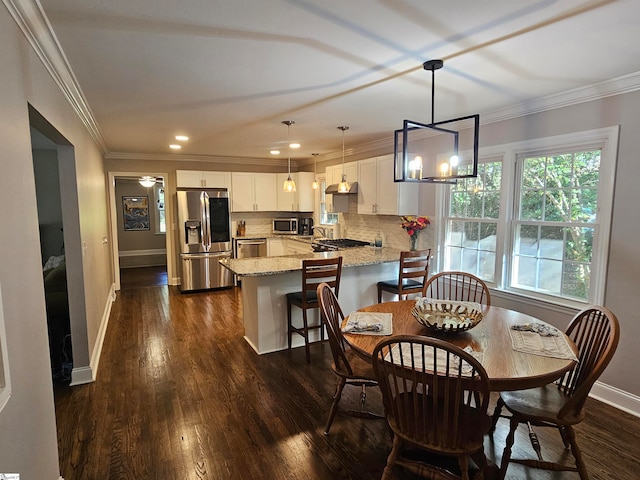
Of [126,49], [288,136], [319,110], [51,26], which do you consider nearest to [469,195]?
[319,110]

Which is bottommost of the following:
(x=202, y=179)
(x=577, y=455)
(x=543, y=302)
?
(x=577, y=455)

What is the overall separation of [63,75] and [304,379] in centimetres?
289

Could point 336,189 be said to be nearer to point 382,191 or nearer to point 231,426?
point 382,191

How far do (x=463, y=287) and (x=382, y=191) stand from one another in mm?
2002

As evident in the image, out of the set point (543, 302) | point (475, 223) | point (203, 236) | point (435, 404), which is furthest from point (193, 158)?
point (435, 404)

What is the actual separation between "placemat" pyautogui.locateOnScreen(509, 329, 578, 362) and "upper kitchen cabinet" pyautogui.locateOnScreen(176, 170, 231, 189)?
558cm

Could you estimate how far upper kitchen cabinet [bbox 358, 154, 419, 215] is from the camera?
14.9ft

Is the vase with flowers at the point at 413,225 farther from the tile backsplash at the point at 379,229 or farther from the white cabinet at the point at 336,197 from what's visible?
the white cabinet at the point at 336,197

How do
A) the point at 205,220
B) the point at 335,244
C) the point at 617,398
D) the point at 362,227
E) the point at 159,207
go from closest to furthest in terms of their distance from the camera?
the point at 617,398
the point at 335,244
the point at 362,227
the point at 205,220
the point at 159,207

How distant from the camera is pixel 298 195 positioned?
6.89m

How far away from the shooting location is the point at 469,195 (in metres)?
4.02

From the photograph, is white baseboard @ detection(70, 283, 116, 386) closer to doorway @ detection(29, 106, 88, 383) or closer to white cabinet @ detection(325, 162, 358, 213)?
doorway @ detection(29, 106, 88, 383)

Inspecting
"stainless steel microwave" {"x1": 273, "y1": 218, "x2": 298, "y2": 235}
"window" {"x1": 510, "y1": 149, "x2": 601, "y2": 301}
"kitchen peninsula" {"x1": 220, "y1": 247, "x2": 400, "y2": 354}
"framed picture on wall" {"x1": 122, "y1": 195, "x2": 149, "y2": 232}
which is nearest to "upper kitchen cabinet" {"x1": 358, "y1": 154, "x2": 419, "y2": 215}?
"kitchen peninsula" {"x1": 220, "y1": 247, "x2": 400, "y2": 354}

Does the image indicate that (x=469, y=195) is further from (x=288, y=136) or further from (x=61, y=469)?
(x=61, y=469)
